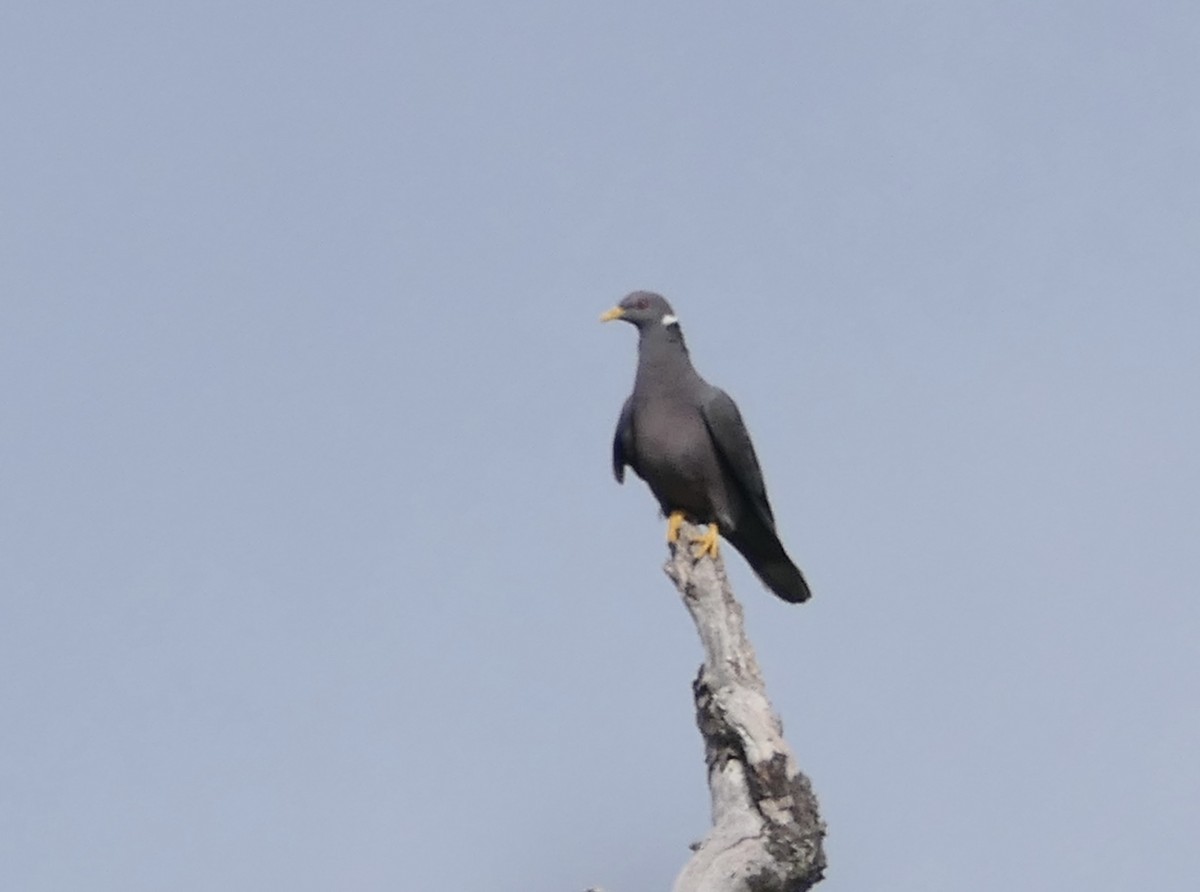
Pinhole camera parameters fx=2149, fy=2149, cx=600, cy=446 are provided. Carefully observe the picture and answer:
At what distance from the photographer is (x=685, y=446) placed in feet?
35.5

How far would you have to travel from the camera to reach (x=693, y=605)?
30.6 feet

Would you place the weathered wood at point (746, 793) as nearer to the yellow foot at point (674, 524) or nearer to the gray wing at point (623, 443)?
the yellow foot at point (674, 524)

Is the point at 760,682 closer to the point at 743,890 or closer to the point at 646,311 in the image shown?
the point at 743,890

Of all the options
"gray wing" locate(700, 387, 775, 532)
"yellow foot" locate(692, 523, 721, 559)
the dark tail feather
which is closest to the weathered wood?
"yellow foot" locate(692, 523, 721, 559)

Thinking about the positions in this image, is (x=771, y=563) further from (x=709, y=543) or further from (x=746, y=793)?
(x=746, y=793)

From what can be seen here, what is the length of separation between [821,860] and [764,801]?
1.04 ft

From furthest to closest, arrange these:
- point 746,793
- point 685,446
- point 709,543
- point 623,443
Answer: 1. point 623,443
2. point 685,446
3. point 709,543
4. point 746,793

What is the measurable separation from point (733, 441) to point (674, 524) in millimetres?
519

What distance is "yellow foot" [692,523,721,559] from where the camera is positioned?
9.81 metres

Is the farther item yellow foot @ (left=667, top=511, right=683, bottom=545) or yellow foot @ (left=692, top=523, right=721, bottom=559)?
yellow foot @ (left=667, top=511, right=683, bottom=545)

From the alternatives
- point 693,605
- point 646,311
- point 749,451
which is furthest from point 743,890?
point 646,311

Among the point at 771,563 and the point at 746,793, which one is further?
the point at 771,563

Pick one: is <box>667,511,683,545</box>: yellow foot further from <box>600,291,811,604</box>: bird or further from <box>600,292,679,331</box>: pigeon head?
<box>600,292,679,331</box>: pigeon head

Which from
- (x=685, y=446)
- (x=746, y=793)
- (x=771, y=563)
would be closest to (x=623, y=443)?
(x=685, y=446)
